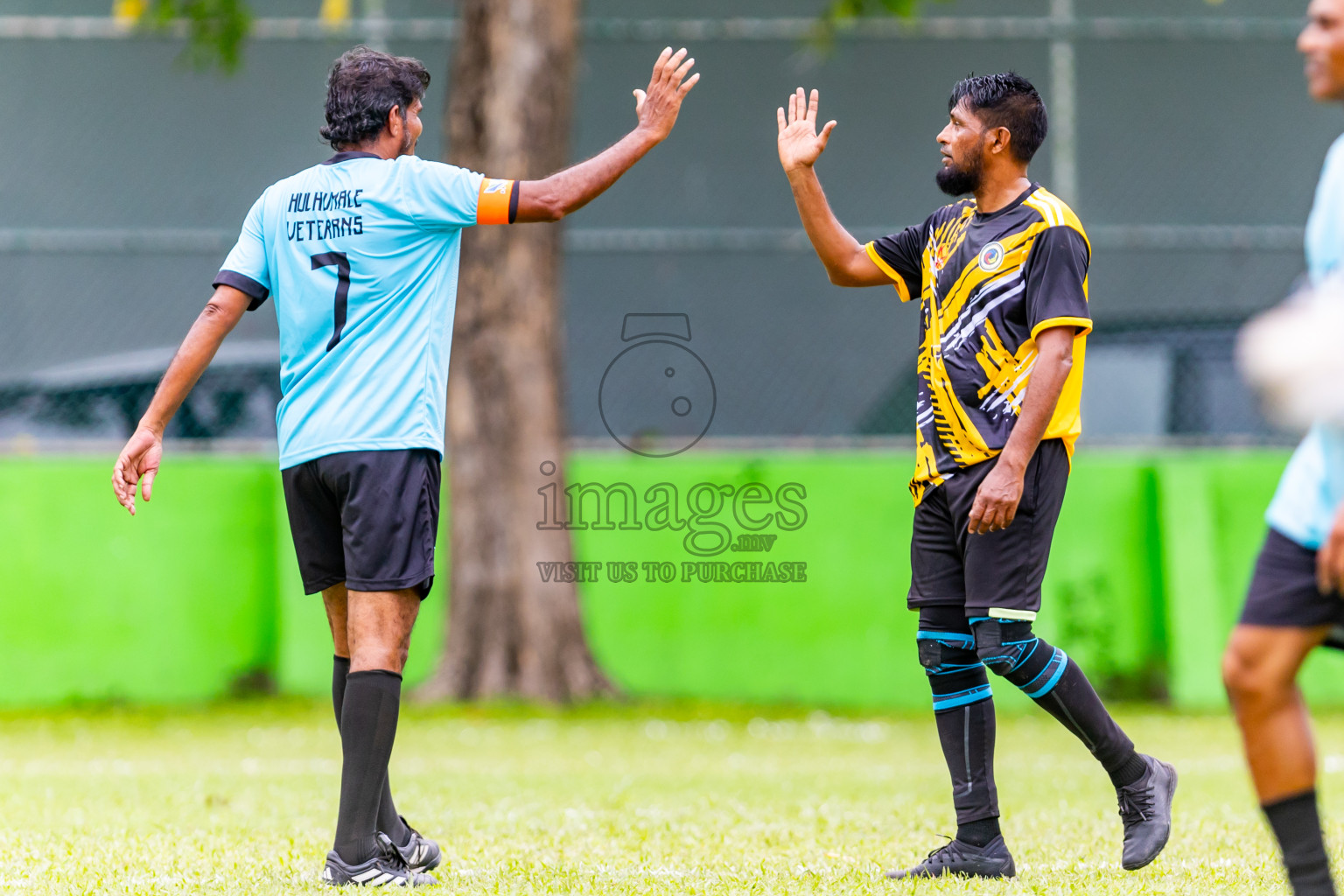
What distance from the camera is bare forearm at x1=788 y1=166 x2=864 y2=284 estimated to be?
15.9 ft

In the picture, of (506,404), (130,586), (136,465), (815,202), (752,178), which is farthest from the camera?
(752,178)

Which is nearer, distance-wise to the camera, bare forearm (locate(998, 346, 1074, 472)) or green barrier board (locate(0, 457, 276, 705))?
bare forearm (locate(998, 346, 1074, 472))

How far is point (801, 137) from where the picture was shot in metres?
4.90

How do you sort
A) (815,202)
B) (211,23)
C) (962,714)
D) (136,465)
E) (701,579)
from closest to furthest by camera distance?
(136,465)
(962,714)
(815,202)
(701,579)
(211,23)

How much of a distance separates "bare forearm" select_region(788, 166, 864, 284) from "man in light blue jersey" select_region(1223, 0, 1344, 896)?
6.15ft

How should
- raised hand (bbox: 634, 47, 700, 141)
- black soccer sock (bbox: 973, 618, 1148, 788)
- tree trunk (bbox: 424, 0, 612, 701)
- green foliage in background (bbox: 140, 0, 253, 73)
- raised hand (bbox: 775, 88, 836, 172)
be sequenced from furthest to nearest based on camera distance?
1. green foliage in background (bbox: 140, 0, 253, 73)
2. tree trunk (bbox: 424, 0, 612, 701)
3. raised hand (bbox: 775, 88, 836, 172)
4. black soccer sock (bbox: 973, 618, 1148, 788)
5. raised hand (bbox: 634, 47, 700, 141)

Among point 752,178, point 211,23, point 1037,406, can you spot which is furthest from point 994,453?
point 211,23

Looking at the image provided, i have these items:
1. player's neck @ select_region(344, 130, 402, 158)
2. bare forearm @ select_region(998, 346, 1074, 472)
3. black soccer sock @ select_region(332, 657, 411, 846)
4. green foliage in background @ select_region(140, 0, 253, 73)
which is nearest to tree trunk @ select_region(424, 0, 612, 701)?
green foliage in background @ select_region(140, 0, 253, 73)

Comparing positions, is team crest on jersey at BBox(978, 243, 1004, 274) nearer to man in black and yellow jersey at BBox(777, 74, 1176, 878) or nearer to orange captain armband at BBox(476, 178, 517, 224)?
man in black and yellow jersey at BBox(777, 74, 1176, 878)

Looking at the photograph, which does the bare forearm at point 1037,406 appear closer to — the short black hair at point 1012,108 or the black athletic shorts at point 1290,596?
the short black hair at point 1012,108

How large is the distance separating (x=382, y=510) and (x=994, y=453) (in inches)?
70.9

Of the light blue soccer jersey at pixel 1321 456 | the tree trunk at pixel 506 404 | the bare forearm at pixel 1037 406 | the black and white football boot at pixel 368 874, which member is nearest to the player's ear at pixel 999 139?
the bare forearm at pixel 1037 406

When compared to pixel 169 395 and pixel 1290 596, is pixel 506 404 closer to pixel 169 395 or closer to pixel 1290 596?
pixel 169 395

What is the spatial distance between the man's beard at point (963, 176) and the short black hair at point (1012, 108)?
0.11 m
